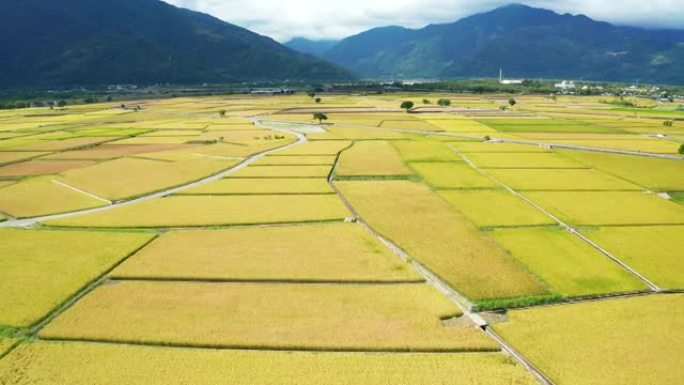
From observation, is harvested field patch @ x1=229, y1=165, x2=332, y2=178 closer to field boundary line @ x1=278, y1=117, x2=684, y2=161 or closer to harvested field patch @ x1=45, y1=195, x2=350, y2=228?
harvested field patch @ x1=45, y1=195, x2=350, y2=228

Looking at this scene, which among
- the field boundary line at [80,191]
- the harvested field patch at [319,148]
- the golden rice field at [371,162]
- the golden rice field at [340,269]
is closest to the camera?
the golden rice field at [340,269]

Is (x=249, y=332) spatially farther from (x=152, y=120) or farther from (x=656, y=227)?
(x=152, y=120)

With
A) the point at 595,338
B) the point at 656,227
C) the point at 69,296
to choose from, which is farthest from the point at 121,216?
the point at 656,227

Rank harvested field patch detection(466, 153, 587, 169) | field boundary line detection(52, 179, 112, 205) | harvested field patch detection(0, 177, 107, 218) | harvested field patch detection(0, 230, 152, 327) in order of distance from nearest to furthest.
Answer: harvested field patch detection(0, 230, 152, 327) < harvested field patch detection(0, 177, 107, 218) < field boundary line detection(52, 179, 112, 205) < harvested field patch detection(466, 153, 587, 169)

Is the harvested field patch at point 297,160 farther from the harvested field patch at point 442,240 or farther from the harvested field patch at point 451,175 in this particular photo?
the harvested field patch at point 442,240

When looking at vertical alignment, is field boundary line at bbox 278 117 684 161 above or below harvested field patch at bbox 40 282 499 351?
above

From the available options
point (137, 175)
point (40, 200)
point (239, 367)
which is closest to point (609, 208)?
point (239, 367)

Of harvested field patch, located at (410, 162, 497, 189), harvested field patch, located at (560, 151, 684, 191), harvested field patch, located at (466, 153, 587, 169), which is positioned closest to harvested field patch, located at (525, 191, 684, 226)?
harvested field patch, located at (410, 162, 497, 189)

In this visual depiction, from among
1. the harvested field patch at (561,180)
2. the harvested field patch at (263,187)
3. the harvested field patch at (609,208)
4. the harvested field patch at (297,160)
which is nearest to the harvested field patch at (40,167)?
the harvested field patch at (263,187)
